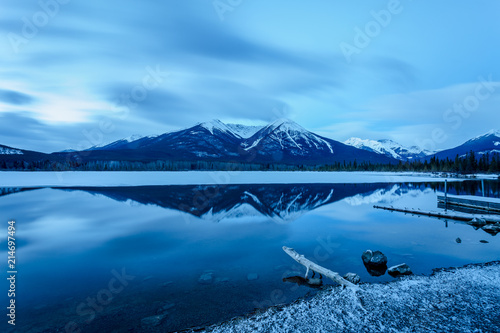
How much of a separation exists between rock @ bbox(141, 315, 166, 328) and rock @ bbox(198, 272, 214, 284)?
2804mm

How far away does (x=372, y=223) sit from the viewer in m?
23.5

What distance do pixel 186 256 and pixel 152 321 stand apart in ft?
21.1

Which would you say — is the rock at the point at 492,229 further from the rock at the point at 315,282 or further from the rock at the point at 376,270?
the rock at the point at 315,282

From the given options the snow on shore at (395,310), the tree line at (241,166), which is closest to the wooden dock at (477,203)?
the snow on shore at (395,310)

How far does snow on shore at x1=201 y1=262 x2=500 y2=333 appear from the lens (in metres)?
7.84

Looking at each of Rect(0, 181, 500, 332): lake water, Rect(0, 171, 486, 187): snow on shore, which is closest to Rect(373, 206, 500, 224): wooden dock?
Rect(0, 181, 500, 332): lake water

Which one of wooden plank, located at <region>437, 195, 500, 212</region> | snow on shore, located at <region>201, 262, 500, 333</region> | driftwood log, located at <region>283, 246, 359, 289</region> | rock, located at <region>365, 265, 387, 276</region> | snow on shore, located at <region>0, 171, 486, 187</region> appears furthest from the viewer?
snow on shore, located at <region>0, 171, 486, 187</region>

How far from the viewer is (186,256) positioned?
591 inches

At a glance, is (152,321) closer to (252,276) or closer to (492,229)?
(252,276)

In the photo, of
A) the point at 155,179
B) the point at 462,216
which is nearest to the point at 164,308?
the point at 462,216

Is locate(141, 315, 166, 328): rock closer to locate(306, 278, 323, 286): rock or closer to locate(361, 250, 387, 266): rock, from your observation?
locate(306, 278, 323, 286): rock

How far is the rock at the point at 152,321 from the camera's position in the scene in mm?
8426

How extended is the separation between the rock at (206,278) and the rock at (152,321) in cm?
280

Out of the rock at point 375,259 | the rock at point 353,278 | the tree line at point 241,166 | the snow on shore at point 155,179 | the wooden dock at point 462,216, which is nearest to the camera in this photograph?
the rock at point 353,278
